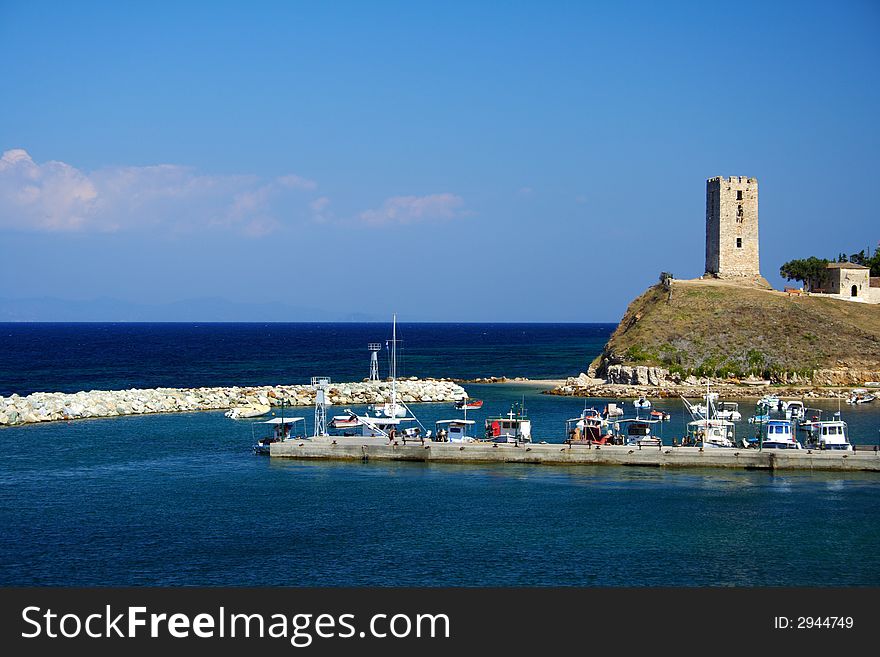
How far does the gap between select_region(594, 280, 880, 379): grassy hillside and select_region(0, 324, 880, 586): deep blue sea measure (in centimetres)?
4034

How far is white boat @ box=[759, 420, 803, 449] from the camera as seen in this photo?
194ft

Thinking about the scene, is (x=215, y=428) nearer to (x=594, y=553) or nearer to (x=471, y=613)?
(x=594, y=553)

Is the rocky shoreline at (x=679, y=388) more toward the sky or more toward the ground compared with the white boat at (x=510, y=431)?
more toward the sky

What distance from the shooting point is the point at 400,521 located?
43562 mm

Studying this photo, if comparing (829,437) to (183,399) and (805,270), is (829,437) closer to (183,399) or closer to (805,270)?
(183,399)

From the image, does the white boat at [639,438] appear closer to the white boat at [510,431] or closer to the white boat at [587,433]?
the white boat at [587,433]

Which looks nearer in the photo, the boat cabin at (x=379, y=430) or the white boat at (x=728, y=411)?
the boat cabin at (x=379, y=430)

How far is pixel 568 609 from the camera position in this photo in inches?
1188

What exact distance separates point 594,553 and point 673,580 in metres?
4.06

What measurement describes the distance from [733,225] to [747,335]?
22.8 meters

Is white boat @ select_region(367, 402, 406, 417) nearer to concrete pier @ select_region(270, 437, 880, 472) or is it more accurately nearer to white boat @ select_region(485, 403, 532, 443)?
white boat @ select_region(485, 403, 532, 443)

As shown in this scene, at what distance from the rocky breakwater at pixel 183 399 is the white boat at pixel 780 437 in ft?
136

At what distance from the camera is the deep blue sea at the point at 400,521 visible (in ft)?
117

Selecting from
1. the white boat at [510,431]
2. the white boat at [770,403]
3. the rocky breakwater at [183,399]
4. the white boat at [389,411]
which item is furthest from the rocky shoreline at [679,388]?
the white boat at [510,431]
